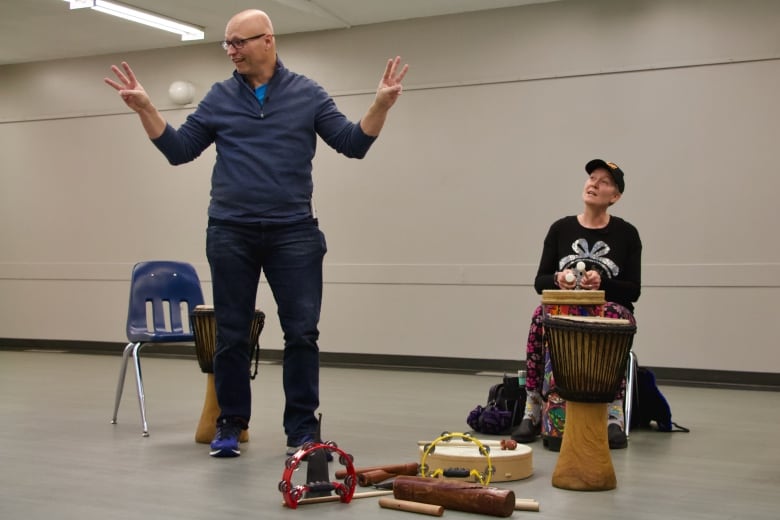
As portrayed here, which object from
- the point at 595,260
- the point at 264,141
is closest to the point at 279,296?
the point at 264,141

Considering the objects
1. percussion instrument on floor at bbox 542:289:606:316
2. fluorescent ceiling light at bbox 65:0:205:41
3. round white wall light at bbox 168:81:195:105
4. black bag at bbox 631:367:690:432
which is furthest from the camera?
round white wall light at bbox 168:81:195:105

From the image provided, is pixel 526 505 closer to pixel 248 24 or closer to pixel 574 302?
pixel 574 302

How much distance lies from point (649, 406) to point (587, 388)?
1.43 meters

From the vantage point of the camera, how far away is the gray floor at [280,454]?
9.65ft

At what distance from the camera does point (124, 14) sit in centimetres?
695

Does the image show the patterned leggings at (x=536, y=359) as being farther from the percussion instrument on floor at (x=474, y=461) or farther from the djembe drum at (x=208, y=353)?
the djembe drum at (x=208, y=353)

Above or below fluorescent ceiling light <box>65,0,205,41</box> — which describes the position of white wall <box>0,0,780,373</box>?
below

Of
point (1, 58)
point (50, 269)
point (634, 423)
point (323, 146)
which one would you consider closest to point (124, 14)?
point (323, 146)

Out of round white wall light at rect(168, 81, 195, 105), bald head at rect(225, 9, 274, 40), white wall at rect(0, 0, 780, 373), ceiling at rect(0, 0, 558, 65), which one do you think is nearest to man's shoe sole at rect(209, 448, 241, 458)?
bald head at rect(225, 9, 274, 40)

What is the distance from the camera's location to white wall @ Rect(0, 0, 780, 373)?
6297 millimetres

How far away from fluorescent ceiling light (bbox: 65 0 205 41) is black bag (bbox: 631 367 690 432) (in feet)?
14.5

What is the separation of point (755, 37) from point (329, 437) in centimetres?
397

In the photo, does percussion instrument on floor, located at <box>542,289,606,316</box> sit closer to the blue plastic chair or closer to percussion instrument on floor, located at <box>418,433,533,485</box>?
percussion instrument on floor, located at <box>418,433,533,485</box>

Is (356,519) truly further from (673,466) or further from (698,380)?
(698,380)
